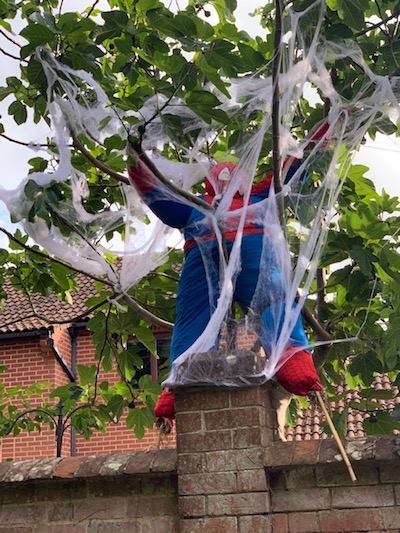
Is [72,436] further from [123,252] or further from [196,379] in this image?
[196,379]

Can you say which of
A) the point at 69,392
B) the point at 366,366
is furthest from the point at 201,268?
the point at 69,392

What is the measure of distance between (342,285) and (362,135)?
0.91 m

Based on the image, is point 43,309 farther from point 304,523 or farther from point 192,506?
point 304,523

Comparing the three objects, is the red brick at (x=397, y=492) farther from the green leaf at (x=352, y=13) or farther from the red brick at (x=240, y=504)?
the green leaf at (x=352, y=13)

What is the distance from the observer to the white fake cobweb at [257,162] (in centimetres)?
332

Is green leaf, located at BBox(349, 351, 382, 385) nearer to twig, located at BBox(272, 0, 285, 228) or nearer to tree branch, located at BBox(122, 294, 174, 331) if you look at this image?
twig, located at BBox(272, 0, 285, 228)

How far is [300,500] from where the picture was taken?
123 inches

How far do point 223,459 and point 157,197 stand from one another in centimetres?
131

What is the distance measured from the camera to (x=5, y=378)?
12.3 m

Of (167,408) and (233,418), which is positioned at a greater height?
(167,408)

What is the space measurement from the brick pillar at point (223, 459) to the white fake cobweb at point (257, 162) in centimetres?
12

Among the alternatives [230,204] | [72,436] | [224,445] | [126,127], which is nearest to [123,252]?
[230,204]

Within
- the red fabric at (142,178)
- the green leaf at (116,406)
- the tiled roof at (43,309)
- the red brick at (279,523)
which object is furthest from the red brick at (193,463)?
the tiled roof at (43,309)

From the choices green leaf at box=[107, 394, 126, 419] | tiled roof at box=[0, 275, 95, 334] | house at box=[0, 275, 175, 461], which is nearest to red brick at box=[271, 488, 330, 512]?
green leaf at box=[107, 394, 126, 419]
